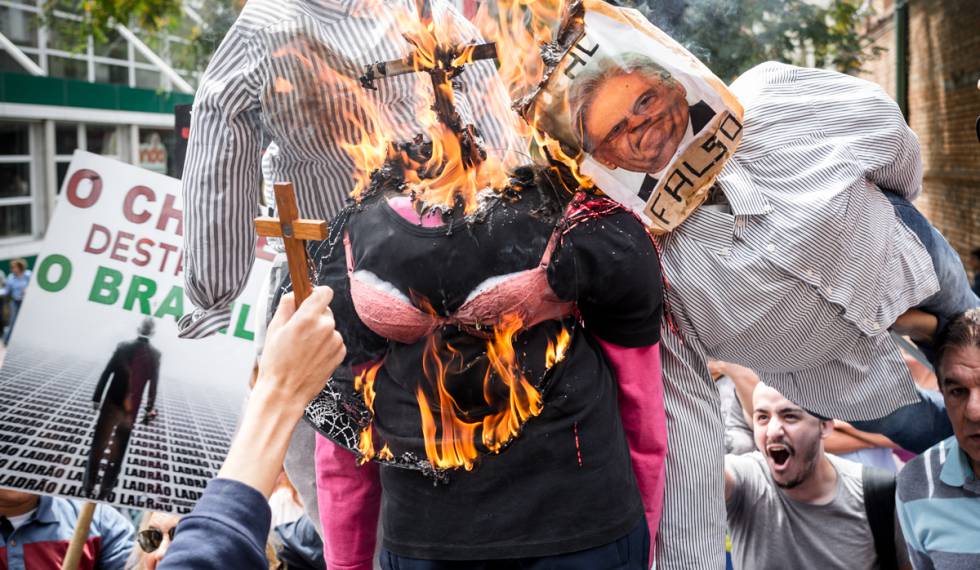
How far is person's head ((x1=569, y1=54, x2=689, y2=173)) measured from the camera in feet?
6.34

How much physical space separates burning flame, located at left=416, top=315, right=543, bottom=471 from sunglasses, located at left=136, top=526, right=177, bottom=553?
1864mm

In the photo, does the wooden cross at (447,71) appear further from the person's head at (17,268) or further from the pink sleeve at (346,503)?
the person's head at (17,268)

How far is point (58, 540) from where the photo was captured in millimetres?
3445

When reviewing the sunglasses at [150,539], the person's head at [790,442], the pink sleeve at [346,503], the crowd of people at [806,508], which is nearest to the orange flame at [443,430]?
the pink sleeve at [346,503]

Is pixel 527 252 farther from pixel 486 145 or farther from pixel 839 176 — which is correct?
pixel 839 176

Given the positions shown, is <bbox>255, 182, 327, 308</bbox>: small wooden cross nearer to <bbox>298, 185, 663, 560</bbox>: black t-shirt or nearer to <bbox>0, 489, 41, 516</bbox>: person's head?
<bbox>298, 185, 663, 560</bbox>: black t-shirt

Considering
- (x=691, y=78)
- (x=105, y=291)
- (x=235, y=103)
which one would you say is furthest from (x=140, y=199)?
(x=691, y=78)

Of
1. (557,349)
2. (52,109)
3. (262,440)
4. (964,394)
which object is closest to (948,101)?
(964,394)

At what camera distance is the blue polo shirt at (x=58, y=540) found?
132 inches

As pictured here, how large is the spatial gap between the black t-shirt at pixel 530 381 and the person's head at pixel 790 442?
1.45 m

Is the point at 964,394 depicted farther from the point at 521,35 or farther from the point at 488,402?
the point at 521,35

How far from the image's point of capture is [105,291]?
10.7ft

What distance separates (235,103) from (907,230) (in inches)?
69.6

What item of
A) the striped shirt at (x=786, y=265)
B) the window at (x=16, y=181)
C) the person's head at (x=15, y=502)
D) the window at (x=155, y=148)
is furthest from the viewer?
the window at (x=155, y=148)
